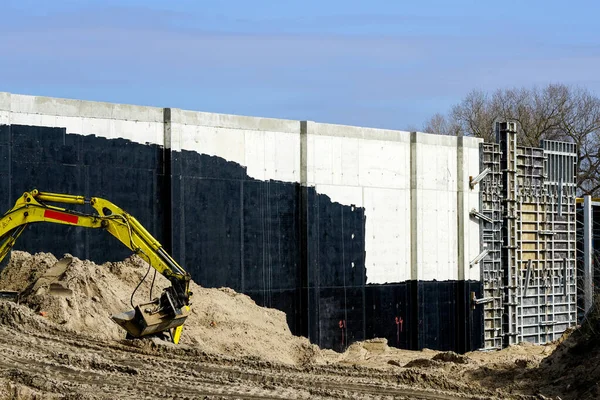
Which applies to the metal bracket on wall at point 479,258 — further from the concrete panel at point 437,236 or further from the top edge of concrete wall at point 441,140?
the top edge of concrete wall at point 441,140

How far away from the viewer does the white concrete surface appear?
875 inches

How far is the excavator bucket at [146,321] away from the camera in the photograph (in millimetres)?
17906

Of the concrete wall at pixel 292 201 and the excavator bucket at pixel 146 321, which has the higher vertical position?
the concrete wall at pixel 292 201

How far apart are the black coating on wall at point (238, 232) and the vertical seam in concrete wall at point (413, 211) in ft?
1.67

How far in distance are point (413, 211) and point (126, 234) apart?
1247 centimetres

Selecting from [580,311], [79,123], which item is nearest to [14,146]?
[79,123]

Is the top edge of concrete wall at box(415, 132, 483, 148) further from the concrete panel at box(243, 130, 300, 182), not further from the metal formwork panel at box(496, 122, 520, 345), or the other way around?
the concrete panel at box(243, 130, 300, 182)

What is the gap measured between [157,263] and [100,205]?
1.58 metres

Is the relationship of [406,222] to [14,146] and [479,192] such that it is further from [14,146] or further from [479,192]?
[14,146]

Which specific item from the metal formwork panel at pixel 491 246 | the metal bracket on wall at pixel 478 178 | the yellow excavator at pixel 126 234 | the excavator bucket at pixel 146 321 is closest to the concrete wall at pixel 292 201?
the metal bracket on wall at pixel 478 178

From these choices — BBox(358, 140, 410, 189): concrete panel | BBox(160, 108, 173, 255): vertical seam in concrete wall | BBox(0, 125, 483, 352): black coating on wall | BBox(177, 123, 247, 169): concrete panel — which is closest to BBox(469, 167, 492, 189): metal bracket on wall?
BBox(358, 140, 410, 189): concrete panel

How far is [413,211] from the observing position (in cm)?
2934

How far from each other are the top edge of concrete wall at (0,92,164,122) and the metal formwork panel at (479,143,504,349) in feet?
41.6

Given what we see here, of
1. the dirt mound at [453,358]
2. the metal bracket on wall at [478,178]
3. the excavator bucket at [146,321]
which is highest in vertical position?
the metal bracket on wall at [478,178]
